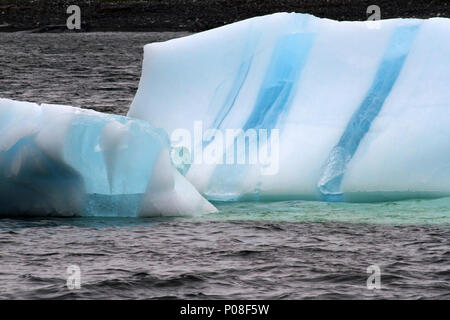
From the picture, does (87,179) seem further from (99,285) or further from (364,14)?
(364,14)

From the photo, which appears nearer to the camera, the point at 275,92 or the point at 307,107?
the point at 307,107

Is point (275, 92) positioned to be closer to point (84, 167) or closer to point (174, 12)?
point (84, 167)

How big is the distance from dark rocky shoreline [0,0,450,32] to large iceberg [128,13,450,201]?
59826 millimetres

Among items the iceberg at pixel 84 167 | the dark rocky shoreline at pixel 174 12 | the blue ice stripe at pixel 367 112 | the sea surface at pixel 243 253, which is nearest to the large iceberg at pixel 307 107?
the blue ice stripe at pixel 367 112

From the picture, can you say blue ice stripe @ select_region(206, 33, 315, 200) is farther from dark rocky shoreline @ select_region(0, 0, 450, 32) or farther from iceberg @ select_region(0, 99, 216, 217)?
dark rocky shoreline @ select_region(0, 0, 450, 32)

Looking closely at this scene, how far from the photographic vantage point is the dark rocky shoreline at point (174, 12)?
77.9 meters

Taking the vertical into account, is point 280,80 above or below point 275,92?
above

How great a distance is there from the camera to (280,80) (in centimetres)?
1661

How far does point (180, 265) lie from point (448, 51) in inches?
232

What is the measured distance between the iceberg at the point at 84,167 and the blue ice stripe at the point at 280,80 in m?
1.98

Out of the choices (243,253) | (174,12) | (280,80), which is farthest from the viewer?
(174,12)

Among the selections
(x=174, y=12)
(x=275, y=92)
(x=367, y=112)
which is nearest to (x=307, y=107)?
(x=275, y=92)

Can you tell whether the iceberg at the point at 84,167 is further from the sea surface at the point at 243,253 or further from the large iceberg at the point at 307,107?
the large iceberg at the point at 307,107

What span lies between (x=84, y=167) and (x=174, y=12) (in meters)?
69.7
